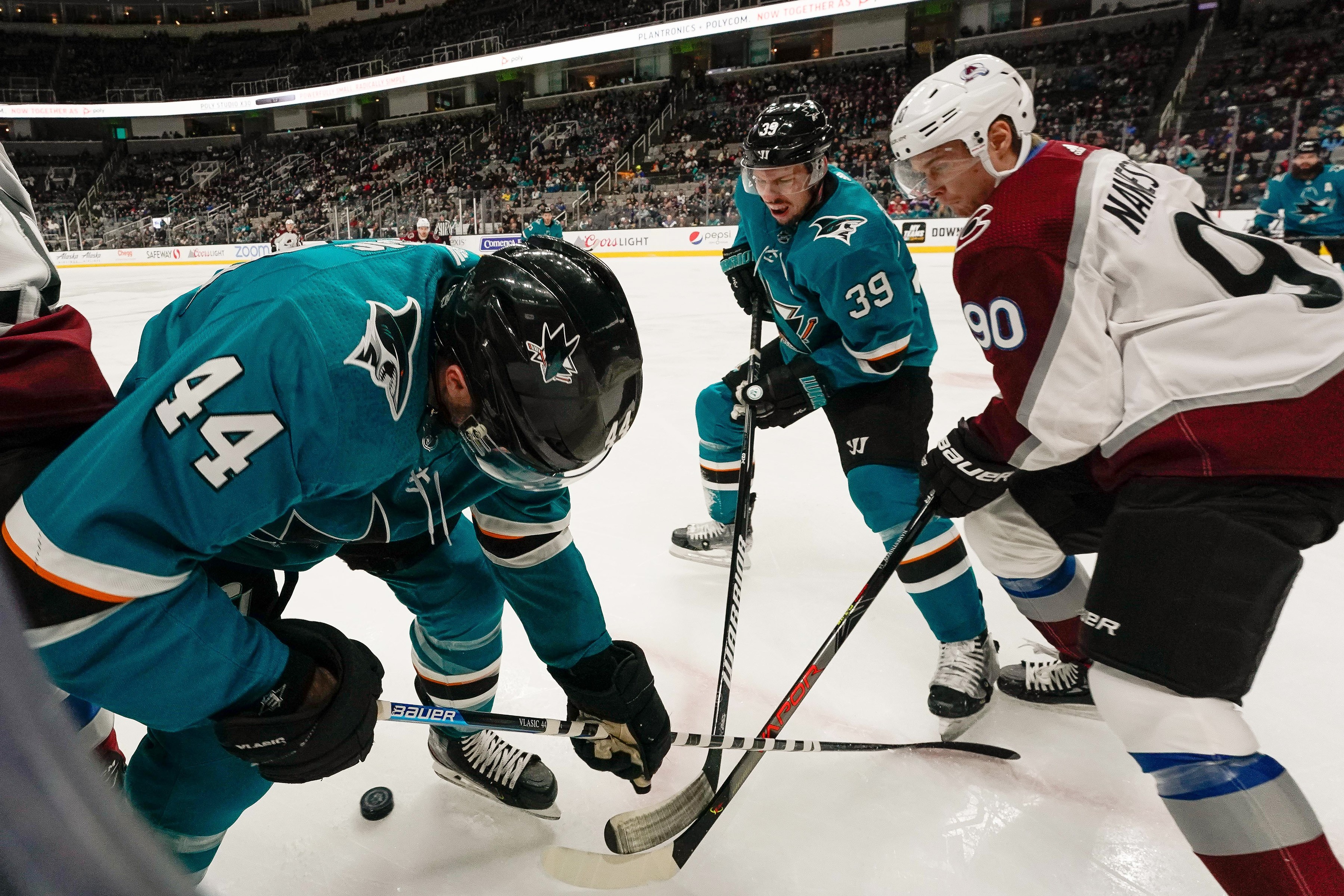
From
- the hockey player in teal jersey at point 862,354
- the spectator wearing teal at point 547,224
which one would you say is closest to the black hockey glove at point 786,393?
the hockey player in teal jersey at point 862,354

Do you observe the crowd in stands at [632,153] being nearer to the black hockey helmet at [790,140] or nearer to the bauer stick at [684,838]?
the black hockey helmet at [790,140]

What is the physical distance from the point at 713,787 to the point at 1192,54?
17129 millimetres

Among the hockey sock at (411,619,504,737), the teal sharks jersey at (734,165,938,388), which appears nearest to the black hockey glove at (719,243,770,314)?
the teal sharks jersey at (734,165,938,388)

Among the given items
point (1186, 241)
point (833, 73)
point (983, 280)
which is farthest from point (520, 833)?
point (833, 73)

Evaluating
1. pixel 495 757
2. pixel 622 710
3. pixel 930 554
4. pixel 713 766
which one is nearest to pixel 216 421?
pixel 622 710

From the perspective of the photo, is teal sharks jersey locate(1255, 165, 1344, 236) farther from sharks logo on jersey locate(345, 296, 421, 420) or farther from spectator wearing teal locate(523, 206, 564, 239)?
sharks logo on jersey locate(345, 296, 421, 420)

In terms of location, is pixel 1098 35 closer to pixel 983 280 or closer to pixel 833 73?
pixel 833 73

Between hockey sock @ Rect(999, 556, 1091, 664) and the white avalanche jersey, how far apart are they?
45 cm

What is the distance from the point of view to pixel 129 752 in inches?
69.5

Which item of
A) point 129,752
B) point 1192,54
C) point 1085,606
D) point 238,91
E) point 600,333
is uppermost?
point 238,91

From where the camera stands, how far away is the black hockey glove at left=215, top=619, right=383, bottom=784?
3.12ft

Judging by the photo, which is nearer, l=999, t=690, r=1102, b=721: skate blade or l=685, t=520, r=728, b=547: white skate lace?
l=999, t=690, r=1102, b=721: skate blade

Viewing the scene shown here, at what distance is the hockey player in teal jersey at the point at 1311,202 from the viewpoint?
232 inches

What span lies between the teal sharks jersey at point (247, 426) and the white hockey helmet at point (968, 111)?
90 cm
